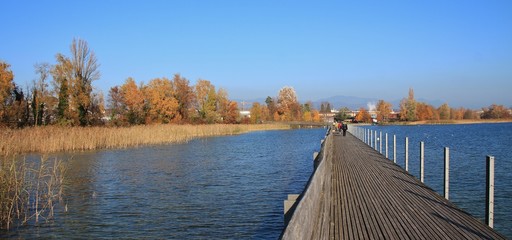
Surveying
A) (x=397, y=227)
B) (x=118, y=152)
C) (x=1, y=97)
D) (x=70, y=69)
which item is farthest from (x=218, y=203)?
(x=70, y=69)

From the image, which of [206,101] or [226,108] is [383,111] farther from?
[206,101]

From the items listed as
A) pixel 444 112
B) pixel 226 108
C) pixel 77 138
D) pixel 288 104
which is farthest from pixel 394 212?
pixel 444 112

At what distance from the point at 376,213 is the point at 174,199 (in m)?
6.94

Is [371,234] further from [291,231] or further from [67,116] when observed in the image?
[67,116]

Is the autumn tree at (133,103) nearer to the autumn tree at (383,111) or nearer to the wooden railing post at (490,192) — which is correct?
the wooden railing post at (490,192)

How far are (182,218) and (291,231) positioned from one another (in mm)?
7292

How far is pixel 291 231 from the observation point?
384 cm

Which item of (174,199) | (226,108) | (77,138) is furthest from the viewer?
(226,108)

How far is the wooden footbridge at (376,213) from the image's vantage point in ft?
19.8

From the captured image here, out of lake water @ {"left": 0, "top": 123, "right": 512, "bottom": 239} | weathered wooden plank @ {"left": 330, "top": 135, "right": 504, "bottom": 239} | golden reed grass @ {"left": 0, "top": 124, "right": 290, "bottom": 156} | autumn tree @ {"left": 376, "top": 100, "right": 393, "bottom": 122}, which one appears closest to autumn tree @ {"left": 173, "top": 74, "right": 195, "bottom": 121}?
golden reed grass @ {"left": 0, "top": 124, "right": 290, "bottom": 156}

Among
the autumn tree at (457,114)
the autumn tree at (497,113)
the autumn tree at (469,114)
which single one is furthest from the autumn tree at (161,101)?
the autumn tree at (497,113)

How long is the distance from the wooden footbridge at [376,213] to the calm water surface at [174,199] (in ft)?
5.40

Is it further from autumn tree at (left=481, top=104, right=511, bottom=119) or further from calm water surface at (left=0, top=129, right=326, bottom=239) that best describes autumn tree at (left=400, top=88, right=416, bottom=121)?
calm water surface at (left=0, top=129, right=326, bottom=239)

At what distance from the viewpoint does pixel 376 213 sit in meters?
7.95
